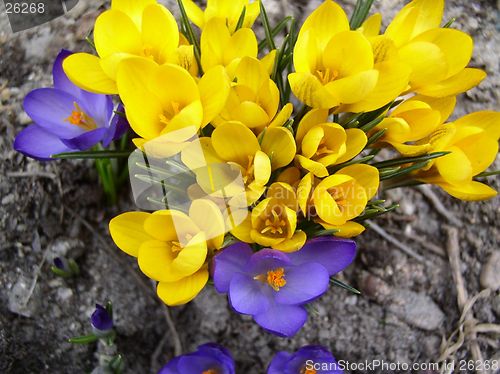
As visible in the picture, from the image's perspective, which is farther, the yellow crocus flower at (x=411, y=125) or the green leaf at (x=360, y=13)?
the green leaf at (x=360, y=13)

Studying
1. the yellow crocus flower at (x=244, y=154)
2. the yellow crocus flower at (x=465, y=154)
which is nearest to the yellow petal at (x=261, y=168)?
the yellow crocus flower at (x=244, y=154)

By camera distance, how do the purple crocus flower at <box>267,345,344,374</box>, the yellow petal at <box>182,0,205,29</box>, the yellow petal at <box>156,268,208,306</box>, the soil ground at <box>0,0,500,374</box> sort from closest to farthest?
the yellow petal at <box>156,268,208,306</box>
the yellow petal at <box>182,0,205,29</box>
the purple crocus flower at <box>267,345,344,374</box>
the soil ground at <box>0,0,500,374</box>

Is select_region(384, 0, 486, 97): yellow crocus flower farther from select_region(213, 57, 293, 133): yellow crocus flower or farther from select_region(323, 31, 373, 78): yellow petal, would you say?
select_region(213, 57, 293, 133): yellow crocus flower

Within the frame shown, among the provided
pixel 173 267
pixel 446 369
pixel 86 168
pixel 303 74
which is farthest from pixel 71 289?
pixel 446 369

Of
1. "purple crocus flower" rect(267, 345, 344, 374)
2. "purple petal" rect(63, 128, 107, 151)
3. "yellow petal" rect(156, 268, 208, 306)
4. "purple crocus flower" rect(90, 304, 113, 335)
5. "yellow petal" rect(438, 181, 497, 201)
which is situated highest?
"purple petal" rect(63, 128, 107, 151)

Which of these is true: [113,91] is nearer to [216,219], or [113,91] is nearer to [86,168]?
[216,219]

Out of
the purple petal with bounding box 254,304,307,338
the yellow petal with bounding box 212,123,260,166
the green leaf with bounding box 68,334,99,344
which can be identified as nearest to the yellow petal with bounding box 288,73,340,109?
the yellow petal with bounding box 212,123,260,166

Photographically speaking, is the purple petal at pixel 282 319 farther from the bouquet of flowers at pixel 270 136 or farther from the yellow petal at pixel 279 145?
the yellow petal at pixel 279 145
